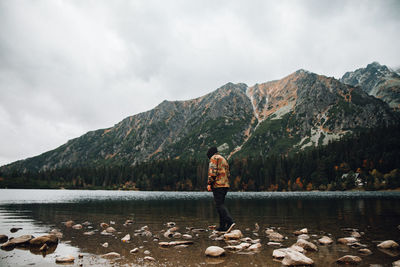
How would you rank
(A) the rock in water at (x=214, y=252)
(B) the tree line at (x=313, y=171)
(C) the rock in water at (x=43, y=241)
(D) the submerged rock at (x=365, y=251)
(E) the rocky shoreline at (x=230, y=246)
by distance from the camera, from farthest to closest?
(B) the tree line at (x=313, y=171)
(C) the rock in water at (x=43, y=241)
(D) the submerged rock at (x=365, y=251)
(A) the rock in water at (x=214, y=252)
(E) the rocky shoreline at (x=230, y=246)

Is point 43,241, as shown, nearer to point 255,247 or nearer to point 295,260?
→ point 255,247

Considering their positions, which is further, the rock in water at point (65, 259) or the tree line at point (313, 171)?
the tree line at point (313, 171)

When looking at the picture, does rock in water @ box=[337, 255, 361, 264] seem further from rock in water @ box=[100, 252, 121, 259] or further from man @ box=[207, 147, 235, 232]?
rock in water @ box=[100, 252, 121, 259]

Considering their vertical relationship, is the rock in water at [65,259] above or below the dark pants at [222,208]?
below

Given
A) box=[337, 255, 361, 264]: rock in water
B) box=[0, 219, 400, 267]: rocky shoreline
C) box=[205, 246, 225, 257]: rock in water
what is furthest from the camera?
box=[205, 246, 225, 257]: rock in water

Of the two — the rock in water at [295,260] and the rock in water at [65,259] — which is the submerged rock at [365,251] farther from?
the rock in water at [65,259]

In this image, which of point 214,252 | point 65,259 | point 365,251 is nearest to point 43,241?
point 65,259

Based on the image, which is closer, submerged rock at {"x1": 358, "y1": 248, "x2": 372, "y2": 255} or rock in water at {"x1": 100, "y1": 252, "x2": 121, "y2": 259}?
rock in water at {"x1": 100, "y1": 252, "x2": 121, "y2": 259}

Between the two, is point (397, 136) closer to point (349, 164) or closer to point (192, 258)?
point (349, 164)

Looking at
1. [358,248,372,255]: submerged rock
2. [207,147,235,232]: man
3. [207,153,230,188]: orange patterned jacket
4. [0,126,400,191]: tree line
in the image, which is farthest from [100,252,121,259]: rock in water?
[0,126,400,191]: tree line

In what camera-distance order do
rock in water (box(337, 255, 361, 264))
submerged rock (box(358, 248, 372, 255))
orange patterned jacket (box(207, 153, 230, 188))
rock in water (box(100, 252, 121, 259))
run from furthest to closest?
orange patterned jacket (box(207, 153, 230, 188))
submerged rock (box(358, 248, 372, 255))
rock in water (box(100, 252, 121, 259))
rock in water (box(337, 255, 361, 264))

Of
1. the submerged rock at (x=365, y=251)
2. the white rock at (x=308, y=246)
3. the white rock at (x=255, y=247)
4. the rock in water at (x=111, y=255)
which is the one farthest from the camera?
the white rock at (x=255, y=247)

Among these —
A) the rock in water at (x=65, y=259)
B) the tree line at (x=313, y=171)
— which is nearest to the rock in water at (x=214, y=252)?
the rock in water at (x=65, y=259)

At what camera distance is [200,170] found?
577 ft
